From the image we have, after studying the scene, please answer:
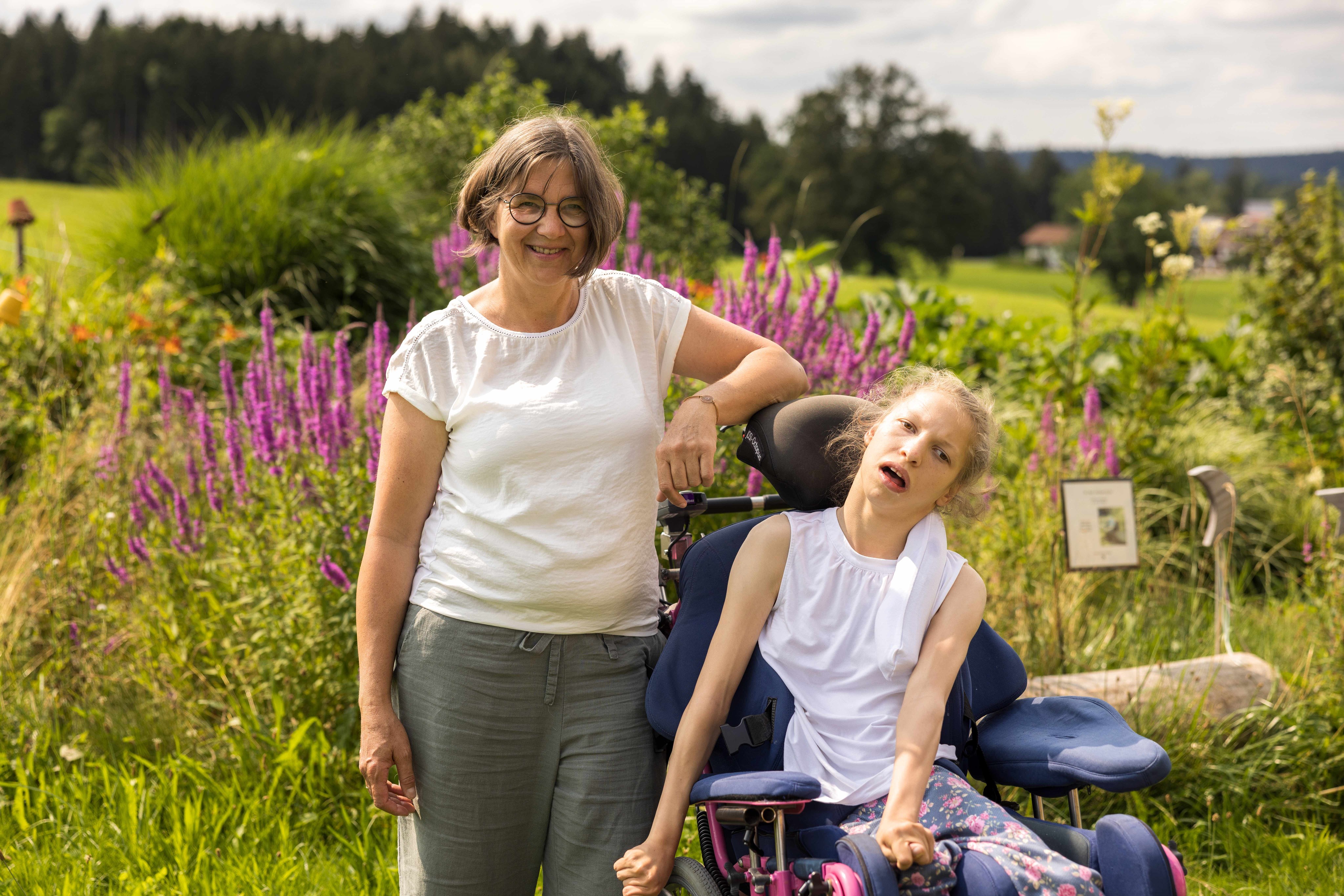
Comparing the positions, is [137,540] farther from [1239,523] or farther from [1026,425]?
[1239,523]

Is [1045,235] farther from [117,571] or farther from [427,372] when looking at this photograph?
[427,372]

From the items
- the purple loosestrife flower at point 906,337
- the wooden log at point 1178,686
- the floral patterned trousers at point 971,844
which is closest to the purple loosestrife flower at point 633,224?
the purple loosestrife flower at point 906,337

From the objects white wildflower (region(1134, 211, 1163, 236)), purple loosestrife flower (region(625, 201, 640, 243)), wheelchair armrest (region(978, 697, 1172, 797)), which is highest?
purple loosestrife flower (region(625, 201, 640, 243))

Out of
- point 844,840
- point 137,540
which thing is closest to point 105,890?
point 137,540

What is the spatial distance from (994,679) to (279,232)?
16.6 ft

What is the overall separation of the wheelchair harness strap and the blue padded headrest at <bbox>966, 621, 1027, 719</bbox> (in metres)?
0.42

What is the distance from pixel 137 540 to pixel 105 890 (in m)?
1.00

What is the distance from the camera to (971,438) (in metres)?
2.01

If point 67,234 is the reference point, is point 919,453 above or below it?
below

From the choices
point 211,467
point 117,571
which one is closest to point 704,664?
point 211,467

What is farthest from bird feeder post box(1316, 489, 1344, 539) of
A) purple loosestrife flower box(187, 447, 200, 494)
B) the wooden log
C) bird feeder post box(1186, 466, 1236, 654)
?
purple loosestrife flower box(187, 447, 200, 494)

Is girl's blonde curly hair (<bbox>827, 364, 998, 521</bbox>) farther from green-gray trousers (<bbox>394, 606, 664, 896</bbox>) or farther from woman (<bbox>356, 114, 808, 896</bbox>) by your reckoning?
green-gray trousers (<bbox>394, 606, 664, 896</bbox>)

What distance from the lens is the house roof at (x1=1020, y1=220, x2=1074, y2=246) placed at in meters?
72.0

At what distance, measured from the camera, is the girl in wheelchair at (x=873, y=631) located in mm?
1836
